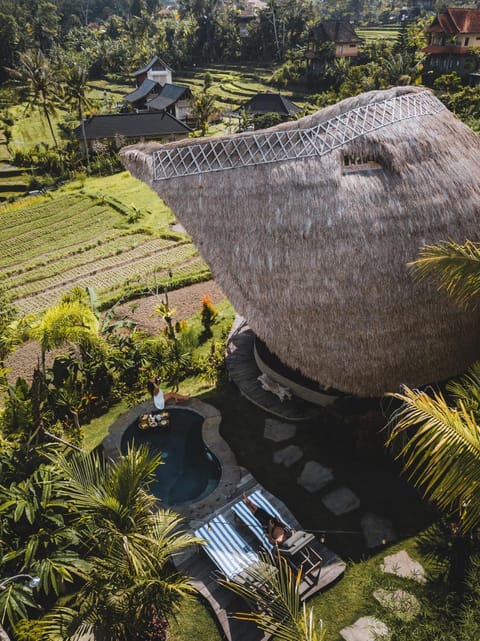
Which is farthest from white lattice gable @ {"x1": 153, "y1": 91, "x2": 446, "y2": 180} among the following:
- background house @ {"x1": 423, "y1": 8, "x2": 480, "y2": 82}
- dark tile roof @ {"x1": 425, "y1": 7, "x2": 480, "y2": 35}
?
dark tile roof @ {"x1": 425, "y1": 7, "x2": 480, "y2": 35}

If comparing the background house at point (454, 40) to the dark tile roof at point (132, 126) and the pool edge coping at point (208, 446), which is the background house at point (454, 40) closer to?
the dark tile roof at point (132, 126)

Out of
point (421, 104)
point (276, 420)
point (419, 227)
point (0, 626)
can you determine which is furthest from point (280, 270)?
point (0, 626)

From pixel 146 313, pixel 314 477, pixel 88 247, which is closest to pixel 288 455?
pixel 314 477

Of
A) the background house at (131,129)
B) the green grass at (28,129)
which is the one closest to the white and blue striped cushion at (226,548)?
the background house at (131,129)

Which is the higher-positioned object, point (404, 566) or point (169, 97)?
point (169, 97)

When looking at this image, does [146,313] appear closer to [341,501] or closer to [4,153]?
[341,501]

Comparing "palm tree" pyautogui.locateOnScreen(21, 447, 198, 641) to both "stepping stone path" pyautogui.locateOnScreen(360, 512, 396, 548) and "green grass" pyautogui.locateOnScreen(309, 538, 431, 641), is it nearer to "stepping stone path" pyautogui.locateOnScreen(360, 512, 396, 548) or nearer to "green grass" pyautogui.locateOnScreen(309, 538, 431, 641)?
"green grass" pyautogui.locateOnScreen(309, 538, 431, 641)

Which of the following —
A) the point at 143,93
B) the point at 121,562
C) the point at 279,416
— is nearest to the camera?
the point at 121,562

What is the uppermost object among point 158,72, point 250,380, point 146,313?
point 158,72
